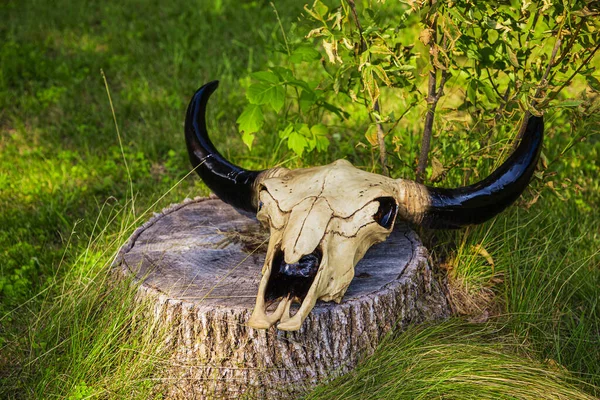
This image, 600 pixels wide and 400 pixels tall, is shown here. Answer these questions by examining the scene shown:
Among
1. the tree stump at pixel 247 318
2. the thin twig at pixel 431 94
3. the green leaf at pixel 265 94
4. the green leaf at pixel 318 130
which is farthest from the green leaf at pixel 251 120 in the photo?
the thin twig at pixel 431 94

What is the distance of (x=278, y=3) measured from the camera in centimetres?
752

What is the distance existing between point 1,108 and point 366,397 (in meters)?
4.54

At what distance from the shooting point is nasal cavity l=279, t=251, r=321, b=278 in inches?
111

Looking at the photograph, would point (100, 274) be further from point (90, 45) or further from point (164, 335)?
point (90, 45)

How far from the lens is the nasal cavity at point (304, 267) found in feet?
9.23

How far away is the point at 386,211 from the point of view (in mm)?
3080

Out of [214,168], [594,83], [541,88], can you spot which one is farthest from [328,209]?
[594,83]

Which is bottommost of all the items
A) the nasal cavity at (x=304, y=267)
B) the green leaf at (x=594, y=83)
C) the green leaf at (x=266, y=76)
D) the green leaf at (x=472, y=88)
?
the nasal cavity at (x=304, y=267)

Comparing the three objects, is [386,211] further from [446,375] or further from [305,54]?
[305,54]

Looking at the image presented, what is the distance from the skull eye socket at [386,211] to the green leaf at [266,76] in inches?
39.7

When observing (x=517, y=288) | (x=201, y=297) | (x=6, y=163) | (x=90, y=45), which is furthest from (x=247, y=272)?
(x=90, y=45)

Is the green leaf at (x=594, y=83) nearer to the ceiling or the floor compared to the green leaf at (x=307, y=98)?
nearer to the ceiling

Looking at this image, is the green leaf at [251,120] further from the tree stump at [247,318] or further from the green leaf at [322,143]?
the tree stump at [247,318]

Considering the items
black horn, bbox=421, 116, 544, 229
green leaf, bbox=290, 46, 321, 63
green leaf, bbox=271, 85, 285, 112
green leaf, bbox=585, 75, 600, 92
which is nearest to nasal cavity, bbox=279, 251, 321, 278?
black horn, bbox=421, 116, 544, 229
